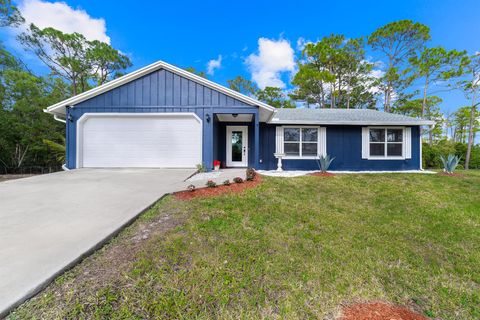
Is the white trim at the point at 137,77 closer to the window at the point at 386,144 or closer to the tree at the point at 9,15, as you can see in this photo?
the window at the point at 386,144

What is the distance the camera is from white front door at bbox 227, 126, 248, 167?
32.6 ft

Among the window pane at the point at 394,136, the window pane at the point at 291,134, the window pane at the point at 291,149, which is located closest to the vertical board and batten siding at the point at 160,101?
the window pane at the point at 291,134

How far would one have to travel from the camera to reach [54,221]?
9.94 ft

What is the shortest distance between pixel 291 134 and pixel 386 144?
4.53 metres

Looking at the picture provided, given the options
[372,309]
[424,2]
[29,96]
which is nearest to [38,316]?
[372,309]

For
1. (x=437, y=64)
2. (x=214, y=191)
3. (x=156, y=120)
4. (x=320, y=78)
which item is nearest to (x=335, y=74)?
(x=320, y=78)

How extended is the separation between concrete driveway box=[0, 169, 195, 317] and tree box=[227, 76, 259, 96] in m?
20.4

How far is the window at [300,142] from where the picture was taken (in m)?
9.30

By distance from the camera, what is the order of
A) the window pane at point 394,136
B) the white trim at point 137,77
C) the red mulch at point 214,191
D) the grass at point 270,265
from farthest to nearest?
the window pane at point 394,136, the white trim at point 137,77, the red mulch at point 214,191, the grass at point 270,265

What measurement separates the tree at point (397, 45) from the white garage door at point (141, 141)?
61.2 ft

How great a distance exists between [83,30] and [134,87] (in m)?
13.0

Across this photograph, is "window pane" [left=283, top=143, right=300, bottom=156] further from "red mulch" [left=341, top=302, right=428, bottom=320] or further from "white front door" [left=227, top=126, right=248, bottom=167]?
"red mulch" [left=341, top=302, right=428, bottom=320]

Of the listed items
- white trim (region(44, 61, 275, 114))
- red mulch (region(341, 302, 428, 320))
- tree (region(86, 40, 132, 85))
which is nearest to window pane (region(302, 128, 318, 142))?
white trim (region(44, 61, 275, 114))

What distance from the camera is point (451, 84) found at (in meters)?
15.5
